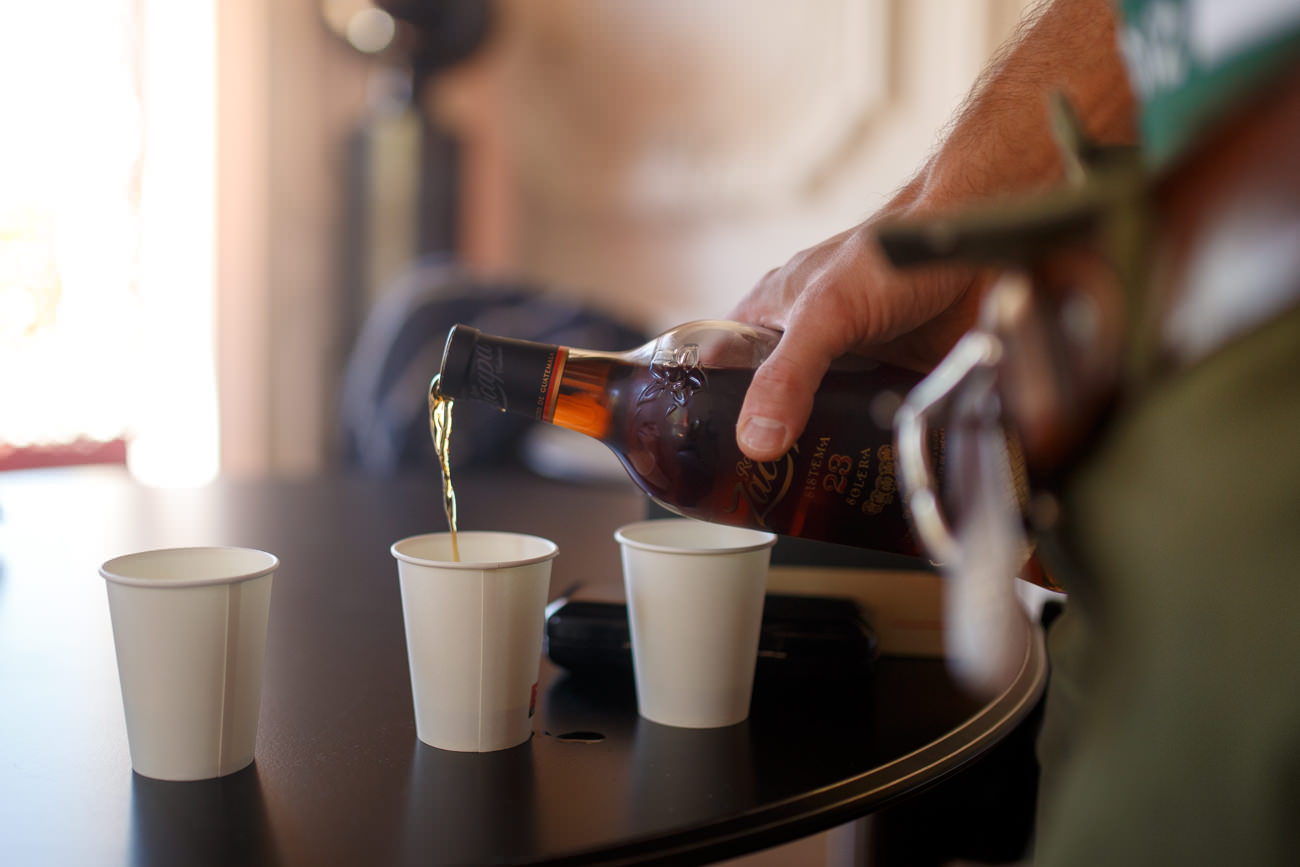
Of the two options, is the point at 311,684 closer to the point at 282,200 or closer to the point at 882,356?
the point at 882,356

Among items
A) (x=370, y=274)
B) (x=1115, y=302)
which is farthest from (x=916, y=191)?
(x=370, y=274)

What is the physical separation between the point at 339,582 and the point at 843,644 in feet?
1.76

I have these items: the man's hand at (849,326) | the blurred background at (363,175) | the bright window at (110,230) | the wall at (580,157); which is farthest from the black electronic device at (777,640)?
the bright window at (110,230)

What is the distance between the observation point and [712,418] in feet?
2.41

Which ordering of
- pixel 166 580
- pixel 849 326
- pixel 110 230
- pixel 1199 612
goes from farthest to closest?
pixel 110 230 → pixel 849 326 → pixel 166 580 → pixel 1199 612

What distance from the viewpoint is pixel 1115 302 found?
0.30m

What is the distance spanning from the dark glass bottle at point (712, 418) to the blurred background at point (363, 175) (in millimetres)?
1790

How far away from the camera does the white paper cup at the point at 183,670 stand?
0.59 metres

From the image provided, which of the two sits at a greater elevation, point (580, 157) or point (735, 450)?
point (580, 157)

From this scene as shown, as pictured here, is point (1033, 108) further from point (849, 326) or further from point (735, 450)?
point (735, 450)

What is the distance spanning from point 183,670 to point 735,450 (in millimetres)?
362

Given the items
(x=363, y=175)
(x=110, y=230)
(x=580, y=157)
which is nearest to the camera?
(x=110, y=230)

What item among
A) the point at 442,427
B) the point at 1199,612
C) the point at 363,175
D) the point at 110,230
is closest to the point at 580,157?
the point at 363,175

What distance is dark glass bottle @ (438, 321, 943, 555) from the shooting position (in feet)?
2.26
